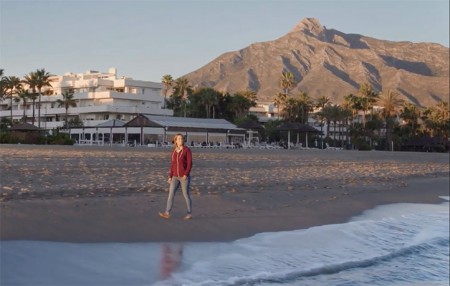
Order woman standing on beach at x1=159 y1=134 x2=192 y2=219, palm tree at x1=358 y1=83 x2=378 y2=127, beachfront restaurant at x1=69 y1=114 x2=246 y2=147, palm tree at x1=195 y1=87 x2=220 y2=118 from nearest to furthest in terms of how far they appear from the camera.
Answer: woman standing on beach at x1=159 y1=134 x2=192 y2=219 → beachfront restaurant at x1=69 y1=114 x2=246 y2=147 → palm tree at x1=195 y1=87 x2=220 y2=118 → palm tree at x1=358 y1=83 x2=378 y2=127

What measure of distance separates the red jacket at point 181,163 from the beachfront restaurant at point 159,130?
39473mm

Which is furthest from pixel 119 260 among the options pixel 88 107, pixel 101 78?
pixel 101 78

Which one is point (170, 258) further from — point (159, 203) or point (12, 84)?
point (12, 84)

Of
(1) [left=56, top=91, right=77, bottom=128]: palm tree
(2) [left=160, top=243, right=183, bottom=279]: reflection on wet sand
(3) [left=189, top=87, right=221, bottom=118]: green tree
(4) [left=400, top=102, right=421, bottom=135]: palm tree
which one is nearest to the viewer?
(2) [left=160, top=243, right=183, bottom=279]: reflection on wet sand

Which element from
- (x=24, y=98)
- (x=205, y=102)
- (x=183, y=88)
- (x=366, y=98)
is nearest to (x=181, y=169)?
(x=205, y=102)

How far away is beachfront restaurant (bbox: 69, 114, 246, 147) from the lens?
52.8 meters

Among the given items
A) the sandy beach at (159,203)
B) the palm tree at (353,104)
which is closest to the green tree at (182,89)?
the palm tree at (353,104)

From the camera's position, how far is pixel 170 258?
24.6ft

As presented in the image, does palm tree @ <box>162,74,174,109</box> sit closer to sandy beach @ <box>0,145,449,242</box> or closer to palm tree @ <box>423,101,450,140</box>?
palm tree @ <box>423,101,450,140</box>

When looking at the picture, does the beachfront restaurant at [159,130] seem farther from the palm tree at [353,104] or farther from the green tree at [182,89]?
the palm tree at [353,104]

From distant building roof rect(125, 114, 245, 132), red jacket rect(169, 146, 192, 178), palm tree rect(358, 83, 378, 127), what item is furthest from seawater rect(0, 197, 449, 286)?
palm tree rect(358, 83, 378, 127)

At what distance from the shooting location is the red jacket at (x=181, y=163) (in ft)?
32.5

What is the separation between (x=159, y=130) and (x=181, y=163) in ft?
196

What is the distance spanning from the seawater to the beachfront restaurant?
40.3 m
